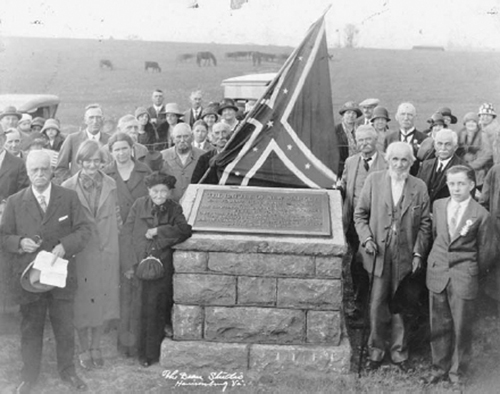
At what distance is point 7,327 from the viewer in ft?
18.3

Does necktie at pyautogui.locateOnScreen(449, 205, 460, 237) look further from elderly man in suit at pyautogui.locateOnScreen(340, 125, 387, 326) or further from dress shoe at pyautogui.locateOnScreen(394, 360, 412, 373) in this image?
dress shoe at pyautogui.locateOnScreen(394, 360, 412, 373)

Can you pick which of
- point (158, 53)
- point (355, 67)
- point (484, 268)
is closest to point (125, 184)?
point (484, 268)

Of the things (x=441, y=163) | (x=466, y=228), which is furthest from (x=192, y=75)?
(x=466, y=228)

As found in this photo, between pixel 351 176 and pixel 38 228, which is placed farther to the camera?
pixel 351 176

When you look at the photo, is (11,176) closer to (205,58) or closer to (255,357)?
(255,357)

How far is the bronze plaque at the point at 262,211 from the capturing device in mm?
4957

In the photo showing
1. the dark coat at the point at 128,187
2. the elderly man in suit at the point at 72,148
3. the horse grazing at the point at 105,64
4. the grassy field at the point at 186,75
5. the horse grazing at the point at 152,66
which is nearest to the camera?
the dark coat at the point at 128,187

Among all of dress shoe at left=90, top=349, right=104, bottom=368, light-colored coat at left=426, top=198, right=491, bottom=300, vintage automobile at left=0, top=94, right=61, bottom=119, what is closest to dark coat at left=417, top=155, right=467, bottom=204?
light-colored coat at left=426, top=198, right=491, bottom=300

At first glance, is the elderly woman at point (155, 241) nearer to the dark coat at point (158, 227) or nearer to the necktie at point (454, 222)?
the dark coat at point (158, 227)

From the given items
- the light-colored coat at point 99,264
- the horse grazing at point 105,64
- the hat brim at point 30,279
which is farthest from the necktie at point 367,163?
the horse grazing at point 105,64

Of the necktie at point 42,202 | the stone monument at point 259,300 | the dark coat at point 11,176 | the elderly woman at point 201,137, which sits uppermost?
the elderly woman at point 201,137

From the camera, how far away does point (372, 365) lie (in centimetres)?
502

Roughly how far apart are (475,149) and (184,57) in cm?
1177

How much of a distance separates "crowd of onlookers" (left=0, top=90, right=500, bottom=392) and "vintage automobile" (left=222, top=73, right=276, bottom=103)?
888 cm
